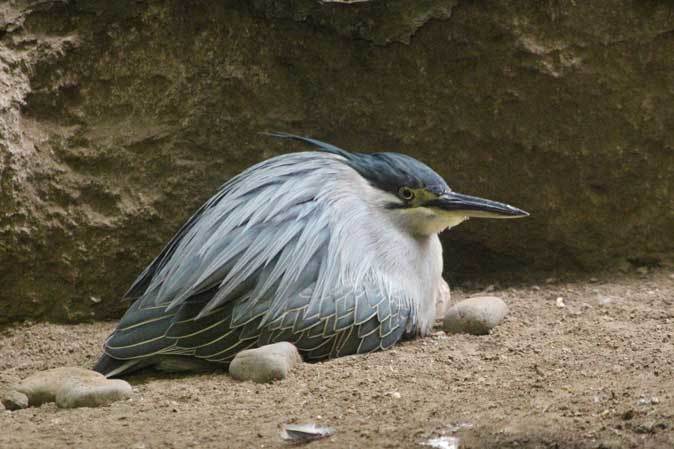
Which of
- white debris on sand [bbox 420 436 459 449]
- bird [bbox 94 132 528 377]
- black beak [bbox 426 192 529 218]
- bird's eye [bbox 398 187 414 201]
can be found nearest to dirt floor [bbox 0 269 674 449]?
white debris on sand [bbox 420 436 459 449]

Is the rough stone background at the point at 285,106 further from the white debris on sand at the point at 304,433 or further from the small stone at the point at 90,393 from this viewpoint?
the white debris on sand at the point at 304,433

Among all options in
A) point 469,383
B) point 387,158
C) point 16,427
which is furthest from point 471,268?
point 16,427

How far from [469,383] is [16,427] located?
155cm

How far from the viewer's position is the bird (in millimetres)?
4160

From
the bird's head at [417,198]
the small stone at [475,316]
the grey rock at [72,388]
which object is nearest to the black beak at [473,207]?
the bird's head at [417,198]

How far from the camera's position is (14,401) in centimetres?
373

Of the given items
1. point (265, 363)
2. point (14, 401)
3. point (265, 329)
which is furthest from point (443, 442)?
point (14, 401)

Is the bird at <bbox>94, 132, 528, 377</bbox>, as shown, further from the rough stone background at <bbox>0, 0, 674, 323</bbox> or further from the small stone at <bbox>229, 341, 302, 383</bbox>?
the rough stone background at <bbox>0, 0, 674, 323</bbox>

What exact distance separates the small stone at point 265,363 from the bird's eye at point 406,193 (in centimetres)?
94

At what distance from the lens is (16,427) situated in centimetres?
339

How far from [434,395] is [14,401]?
1.52m

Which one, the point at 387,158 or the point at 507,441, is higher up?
the point at 387,158

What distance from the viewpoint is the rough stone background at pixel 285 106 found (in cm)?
477

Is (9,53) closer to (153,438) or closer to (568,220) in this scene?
(153,438)
